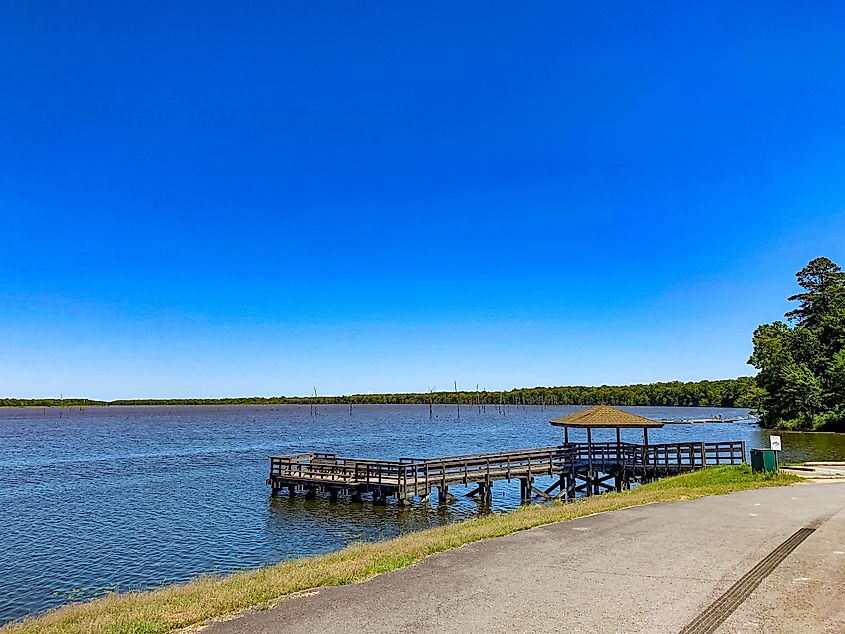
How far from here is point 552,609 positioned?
847 centimetres

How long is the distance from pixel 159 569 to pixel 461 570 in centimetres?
1217

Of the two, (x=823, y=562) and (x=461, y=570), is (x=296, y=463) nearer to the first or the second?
(x=461, y=570)

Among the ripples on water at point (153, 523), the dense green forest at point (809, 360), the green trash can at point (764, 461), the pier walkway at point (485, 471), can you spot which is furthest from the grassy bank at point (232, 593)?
the dense green forest at point (809, 360)

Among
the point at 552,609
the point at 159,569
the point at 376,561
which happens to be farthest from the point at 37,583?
the point at 552,609

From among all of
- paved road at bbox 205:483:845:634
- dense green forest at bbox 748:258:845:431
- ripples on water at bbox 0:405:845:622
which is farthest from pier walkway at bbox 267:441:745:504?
dense green forest at bbox 748:258:845:431

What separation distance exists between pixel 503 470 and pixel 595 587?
21022 millimetres

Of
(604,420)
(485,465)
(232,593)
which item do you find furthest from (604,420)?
(232,593)

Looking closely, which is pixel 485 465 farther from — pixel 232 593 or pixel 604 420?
pixel 232 593

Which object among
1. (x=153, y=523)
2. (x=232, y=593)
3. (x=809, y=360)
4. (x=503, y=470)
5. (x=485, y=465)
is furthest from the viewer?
(x=809, y=360)

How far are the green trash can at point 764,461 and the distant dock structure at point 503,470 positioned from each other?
505cm

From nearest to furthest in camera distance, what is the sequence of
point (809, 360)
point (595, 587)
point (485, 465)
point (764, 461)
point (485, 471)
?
1. point (595, 587)
2. point (764, 461)
3. point (485, 471)
4. point (485, 465)
5. point (809, 360)

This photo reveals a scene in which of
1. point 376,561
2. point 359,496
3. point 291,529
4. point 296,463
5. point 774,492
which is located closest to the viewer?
point 376,561

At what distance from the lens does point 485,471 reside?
97.9 ft

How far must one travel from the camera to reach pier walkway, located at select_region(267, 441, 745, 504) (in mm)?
28703
